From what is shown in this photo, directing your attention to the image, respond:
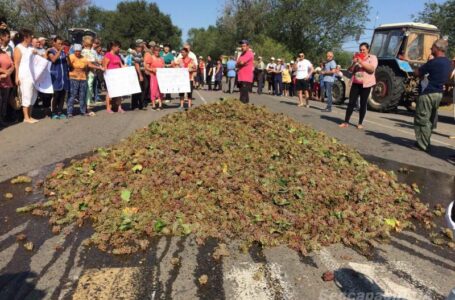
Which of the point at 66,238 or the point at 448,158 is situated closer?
the point at 66,238

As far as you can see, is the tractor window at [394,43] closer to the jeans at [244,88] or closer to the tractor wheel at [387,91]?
Result: the tractor wheel at [387,91]

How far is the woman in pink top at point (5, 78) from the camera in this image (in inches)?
317

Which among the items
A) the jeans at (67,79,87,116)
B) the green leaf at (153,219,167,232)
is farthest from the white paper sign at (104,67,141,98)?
the green leaf at (153,219,167,232)

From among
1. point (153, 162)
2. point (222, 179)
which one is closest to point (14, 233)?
point (153, 162)

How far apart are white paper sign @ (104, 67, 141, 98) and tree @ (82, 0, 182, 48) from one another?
58523mm

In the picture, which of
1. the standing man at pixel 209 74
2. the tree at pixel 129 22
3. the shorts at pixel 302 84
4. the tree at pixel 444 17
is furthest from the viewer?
the tree at pixel 129 22

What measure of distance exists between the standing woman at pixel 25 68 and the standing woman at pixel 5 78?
18 centimetres

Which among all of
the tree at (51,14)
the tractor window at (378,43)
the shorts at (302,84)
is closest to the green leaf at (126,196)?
the shorts at (302,84)

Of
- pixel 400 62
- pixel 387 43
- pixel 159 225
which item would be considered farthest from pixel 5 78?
pixel 387 43

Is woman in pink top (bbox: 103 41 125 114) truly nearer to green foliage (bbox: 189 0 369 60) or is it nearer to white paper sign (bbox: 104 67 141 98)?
white paper sign (bbox: 104 67 141 98)

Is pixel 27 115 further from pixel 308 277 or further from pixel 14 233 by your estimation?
pixel 308 277

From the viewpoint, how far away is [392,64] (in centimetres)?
1429

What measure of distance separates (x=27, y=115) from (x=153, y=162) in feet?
18.8

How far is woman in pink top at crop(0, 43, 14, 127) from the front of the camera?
26.4ft
